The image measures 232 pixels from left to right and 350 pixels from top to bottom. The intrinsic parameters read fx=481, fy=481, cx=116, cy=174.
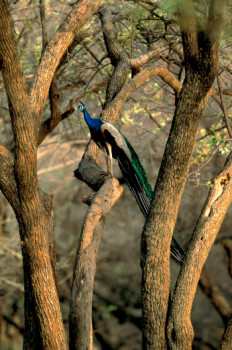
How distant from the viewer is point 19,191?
243 centimetres

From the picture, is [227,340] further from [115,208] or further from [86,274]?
[115,208]

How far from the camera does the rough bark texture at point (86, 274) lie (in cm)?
251

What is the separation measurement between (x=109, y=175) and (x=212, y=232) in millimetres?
781

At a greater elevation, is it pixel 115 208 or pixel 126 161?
pixel 115 208

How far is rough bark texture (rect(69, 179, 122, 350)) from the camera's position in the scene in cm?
251

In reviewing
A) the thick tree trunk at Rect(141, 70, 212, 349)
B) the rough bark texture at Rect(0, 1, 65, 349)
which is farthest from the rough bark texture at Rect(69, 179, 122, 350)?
the thick tree trunk at Rect(141, 70, 212, 349)

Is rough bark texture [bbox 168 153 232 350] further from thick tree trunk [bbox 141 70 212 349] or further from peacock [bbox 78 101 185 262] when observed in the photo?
peacock [bbox 78 101 185 262]

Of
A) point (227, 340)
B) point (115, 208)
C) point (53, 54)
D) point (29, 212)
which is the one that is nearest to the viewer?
point (29, 212)

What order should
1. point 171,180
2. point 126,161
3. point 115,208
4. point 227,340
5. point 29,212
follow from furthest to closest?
point 115,208
point 126,161
point 227,340
point 171,180
point 29,212

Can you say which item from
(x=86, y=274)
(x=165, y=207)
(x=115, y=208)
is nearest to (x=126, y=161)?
(x=165, y=207)

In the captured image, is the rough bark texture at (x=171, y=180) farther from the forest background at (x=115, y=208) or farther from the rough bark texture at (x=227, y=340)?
the forest background at (x=115, y=208)

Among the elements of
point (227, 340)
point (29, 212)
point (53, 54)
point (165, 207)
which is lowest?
point (227, 340)

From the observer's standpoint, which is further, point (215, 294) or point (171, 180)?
point (215, 294)

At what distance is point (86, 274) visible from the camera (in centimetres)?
262
